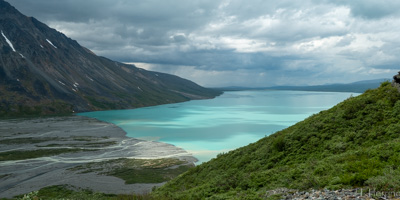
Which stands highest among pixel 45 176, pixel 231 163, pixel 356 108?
pixel 356 108

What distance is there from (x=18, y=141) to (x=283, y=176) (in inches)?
3960

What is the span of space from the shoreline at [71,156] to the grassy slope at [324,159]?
23.9m

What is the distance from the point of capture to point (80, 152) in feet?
261

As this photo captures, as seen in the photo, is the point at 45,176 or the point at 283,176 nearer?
the point at 283,176

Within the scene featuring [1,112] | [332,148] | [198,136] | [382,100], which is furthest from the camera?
[1,112]

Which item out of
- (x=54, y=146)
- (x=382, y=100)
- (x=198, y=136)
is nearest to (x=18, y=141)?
(x=54, y=146)

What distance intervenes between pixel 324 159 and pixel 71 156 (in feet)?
236

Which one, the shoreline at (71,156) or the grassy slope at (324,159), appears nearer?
the grassy slope at (324,159)

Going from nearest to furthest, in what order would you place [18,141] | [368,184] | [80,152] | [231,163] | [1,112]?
[368,184]
[231,163]
[80,152]
[18,141]
[1,112]

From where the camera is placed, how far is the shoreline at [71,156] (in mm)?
50438

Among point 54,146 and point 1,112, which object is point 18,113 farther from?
point 54,146

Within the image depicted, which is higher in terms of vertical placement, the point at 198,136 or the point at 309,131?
the point at 309,131

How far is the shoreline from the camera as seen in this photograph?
50438 millimetres

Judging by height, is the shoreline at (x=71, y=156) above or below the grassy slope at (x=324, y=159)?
below
